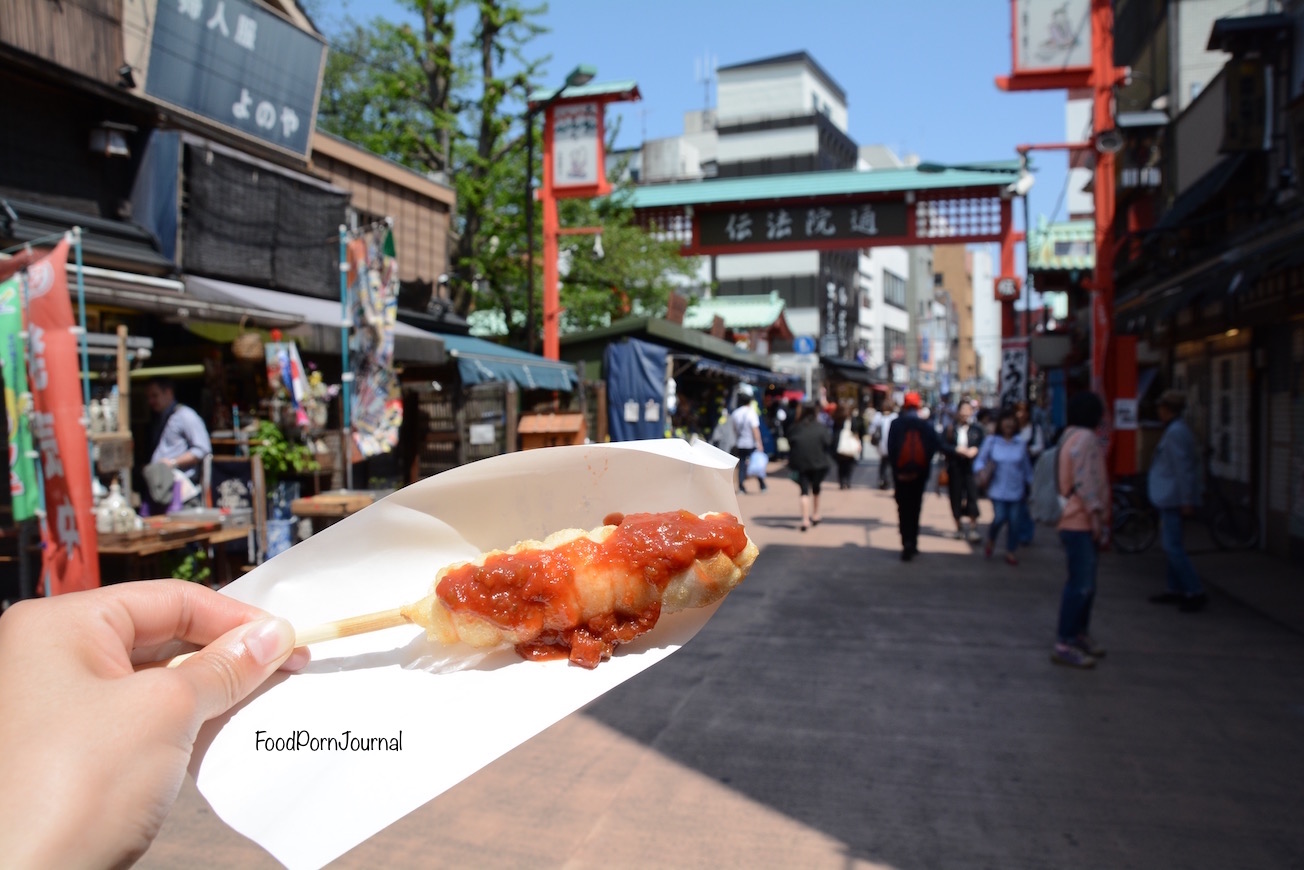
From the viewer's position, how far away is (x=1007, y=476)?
33.6 ft

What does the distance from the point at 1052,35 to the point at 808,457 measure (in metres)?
7.22

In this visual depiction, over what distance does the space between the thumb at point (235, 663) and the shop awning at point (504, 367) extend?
36.3ft

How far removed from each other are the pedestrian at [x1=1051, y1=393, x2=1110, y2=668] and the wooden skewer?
5675mm

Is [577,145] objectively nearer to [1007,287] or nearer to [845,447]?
[845,447]

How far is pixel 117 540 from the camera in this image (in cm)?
617

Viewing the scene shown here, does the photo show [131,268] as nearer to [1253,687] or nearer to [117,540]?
[117,540]

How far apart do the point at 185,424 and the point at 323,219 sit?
647 centimetres

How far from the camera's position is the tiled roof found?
1024 inches

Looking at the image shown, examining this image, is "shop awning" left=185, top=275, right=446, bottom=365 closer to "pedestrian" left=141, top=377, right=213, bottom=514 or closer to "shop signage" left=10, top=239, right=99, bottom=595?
"pedestrian" left=141, top=377, right=213, bottom=514

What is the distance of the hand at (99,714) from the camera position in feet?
3.54

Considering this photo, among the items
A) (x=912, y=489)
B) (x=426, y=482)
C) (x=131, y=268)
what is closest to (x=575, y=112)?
(x=131, y=268)

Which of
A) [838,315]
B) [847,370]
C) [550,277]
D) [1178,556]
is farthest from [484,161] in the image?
[838,315]

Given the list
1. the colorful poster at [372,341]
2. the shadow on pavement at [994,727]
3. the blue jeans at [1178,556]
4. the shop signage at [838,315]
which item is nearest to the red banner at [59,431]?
the colorful poster at [372,341]

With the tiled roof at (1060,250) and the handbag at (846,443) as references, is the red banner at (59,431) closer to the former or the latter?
the handbag at (846,443)
